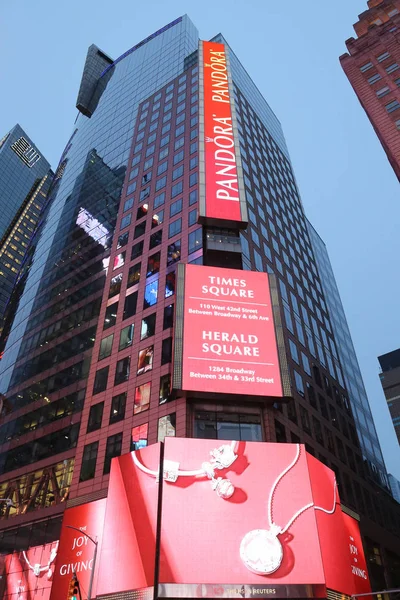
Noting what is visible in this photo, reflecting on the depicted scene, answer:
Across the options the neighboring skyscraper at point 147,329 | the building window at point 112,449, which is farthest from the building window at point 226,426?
the building window at point 112,449

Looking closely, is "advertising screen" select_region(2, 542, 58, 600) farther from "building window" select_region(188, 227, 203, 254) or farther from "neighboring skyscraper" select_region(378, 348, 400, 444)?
"neighboring skyscraper" select_region(378, 348, 400, 444)

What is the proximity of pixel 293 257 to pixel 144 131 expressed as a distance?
31.0 meters

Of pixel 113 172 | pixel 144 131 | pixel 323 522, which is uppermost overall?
pixel 144 131

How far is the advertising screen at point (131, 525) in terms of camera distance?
3338 cm

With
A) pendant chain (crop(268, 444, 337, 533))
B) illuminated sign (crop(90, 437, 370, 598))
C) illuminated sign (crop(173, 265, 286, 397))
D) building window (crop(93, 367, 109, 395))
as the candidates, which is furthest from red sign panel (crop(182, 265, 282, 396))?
building window (crop(93, 367, 109, 395))

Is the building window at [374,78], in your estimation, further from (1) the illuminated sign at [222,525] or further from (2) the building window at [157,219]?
(1) the illuminated sign at [222,525]

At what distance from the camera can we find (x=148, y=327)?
5084cm

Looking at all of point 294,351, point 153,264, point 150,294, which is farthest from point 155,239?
point 294,351

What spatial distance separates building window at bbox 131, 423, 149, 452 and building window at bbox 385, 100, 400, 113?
5944cm

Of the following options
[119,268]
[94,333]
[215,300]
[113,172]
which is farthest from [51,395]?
[113,172]

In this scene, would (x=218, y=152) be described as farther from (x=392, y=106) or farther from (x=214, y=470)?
(x=214, y=470)

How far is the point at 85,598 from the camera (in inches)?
1427

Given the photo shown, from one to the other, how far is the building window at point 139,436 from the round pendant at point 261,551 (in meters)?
12.3

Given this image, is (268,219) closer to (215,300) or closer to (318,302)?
(318,302)
